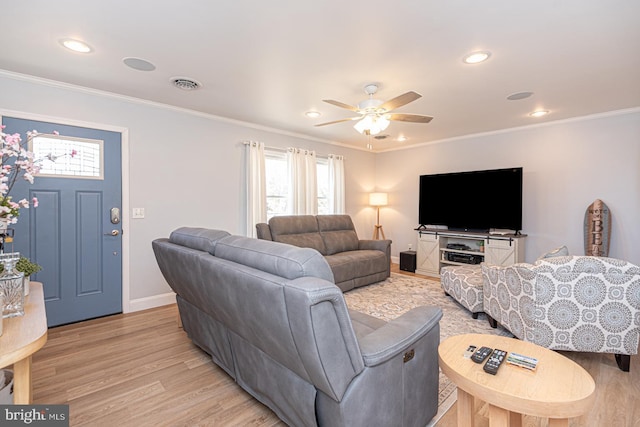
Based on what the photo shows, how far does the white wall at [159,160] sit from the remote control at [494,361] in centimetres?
366

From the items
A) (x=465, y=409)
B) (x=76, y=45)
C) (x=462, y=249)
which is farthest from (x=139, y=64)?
(x=462, y=249)

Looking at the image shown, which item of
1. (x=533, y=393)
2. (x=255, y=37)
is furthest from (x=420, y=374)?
(x=255, y=37)

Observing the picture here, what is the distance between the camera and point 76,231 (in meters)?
3.26

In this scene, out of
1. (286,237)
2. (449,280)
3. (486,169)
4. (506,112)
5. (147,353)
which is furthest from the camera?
(486,169)

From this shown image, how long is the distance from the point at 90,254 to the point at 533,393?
158 inches

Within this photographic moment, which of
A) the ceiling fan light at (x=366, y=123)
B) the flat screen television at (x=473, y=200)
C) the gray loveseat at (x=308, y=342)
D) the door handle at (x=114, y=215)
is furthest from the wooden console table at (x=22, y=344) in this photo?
the flat screen television at (x=473, y=200)

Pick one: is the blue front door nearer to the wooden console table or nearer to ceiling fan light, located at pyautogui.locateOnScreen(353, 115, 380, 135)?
the wooden console table

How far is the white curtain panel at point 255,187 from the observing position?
4578 mm

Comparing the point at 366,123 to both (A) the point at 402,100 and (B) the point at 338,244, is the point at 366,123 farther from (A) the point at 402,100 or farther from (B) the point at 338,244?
(B) the point at 338,244

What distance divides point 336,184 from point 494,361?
183 inches

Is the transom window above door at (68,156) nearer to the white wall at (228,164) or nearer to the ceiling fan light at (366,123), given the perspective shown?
the white wall at (228,164)

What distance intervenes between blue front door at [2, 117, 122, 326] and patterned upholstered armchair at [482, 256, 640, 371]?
4.16 meters

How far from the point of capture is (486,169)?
5176 millimetres

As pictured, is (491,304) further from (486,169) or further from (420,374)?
(486,169)
